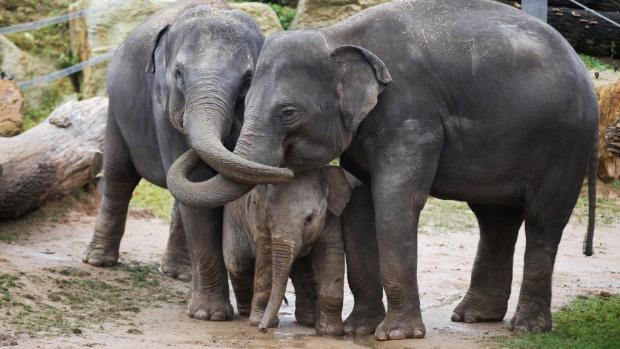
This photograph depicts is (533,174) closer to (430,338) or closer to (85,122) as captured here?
(430,338)

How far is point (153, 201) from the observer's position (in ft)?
40.9

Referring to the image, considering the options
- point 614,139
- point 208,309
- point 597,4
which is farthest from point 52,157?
point 597,4

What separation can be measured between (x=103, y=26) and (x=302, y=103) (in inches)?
318

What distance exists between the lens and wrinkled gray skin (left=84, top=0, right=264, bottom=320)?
7.36 meters

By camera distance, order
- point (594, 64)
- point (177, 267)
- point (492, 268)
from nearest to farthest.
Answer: point (492, 268) < point (177, 267) < point (594, 64)

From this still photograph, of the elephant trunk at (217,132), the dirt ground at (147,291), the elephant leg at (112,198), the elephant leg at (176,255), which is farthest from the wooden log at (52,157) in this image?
the elephant trunk at (217,132)

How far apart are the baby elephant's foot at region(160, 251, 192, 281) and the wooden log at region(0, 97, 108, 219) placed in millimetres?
1545

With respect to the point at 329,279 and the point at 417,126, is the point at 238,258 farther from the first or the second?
the point at 417,126

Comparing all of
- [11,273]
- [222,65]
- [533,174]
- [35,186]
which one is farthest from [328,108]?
[35,186]

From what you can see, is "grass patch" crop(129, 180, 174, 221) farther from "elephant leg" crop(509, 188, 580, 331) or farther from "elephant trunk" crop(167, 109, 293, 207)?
"elephant leg" crop(509, 188, 580, 331)

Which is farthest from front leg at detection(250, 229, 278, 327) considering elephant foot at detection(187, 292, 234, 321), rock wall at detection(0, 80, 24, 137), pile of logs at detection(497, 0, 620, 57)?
pile of logs at detection(497, 0, 620, 57)

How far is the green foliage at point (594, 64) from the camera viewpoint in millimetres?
14594

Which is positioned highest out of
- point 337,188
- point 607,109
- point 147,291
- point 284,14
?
point 337,188

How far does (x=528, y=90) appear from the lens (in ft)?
23.8
